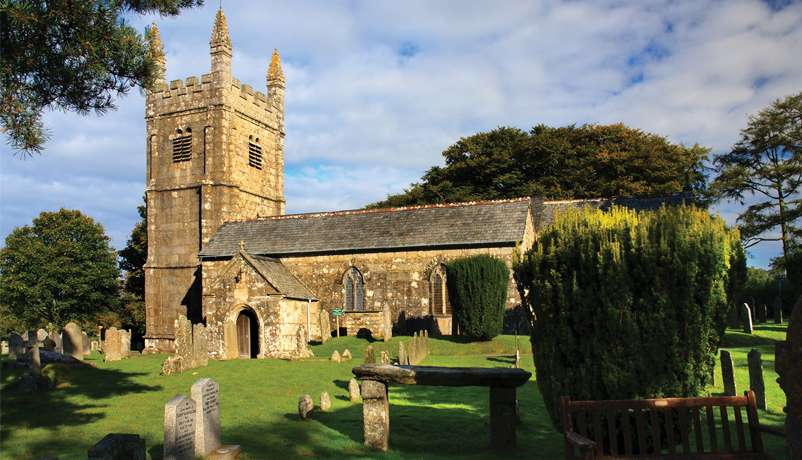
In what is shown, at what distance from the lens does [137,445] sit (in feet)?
22.0

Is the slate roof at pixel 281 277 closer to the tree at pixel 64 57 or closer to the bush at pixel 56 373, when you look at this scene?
the bush at pixel 56 373

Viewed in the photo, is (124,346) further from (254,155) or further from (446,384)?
(446,384)

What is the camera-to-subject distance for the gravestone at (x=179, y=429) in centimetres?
710

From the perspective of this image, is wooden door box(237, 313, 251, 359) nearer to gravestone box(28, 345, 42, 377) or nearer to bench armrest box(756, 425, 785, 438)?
gravestone box(28, 345, 42, 377)

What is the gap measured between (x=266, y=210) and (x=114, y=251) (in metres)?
16.9

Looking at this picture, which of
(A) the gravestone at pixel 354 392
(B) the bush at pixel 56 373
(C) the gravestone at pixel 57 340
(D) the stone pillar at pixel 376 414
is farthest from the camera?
(C) the gravestone at pixel 57 340

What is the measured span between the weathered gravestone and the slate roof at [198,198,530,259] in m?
18.8

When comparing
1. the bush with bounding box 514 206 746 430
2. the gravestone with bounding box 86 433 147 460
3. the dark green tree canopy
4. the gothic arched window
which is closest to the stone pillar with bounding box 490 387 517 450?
the bush with bounding box 514 206 746 430

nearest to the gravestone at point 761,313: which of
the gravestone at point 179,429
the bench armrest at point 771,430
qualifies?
the bench armrest at point 771,430

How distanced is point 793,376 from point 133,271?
46.8 meters

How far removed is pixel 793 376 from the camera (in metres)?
4.24

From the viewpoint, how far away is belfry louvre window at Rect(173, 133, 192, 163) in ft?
101

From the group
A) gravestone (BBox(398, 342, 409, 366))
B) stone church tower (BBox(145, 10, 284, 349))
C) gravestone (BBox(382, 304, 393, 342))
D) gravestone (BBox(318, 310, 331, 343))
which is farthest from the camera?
stone church tower (BBox(145, 10, 284, 349))

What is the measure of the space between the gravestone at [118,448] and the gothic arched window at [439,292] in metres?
18.6
